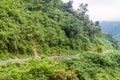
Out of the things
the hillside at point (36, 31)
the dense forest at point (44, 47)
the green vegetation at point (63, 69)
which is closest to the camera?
the green vegetation at point (63, 69)

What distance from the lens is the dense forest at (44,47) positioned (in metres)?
36.3

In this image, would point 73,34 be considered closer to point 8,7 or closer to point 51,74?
point 8,7

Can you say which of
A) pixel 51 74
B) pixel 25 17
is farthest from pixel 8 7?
pixel 51 74

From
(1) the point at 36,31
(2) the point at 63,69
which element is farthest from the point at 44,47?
(2) the point at 63,69

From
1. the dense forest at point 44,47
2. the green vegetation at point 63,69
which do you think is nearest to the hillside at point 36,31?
the dense forest at point 44,47

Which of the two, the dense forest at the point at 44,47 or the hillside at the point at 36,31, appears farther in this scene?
the hillside at the point at 36,31

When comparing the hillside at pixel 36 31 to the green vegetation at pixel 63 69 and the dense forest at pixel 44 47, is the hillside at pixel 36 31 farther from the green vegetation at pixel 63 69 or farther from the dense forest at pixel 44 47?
the green vegetation at pixel 63 69

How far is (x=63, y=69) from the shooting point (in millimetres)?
40969

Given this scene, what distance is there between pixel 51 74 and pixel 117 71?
94.3 ft

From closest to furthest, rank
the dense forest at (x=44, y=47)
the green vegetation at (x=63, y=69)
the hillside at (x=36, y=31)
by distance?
the green vegetation at (x=63, y=69)
the dense forest at (x=44, y=47)
the hillside at (x=36, y=31)

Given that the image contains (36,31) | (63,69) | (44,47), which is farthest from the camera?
(44,47)

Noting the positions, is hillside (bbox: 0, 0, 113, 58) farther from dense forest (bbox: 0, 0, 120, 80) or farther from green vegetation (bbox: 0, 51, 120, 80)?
green vegetation (bbox: 0, 51, 120, 80)

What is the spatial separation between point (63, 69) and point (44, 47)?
23.3m

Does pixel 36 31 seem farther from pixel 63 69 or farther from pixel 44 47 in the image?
pixel 63 69
